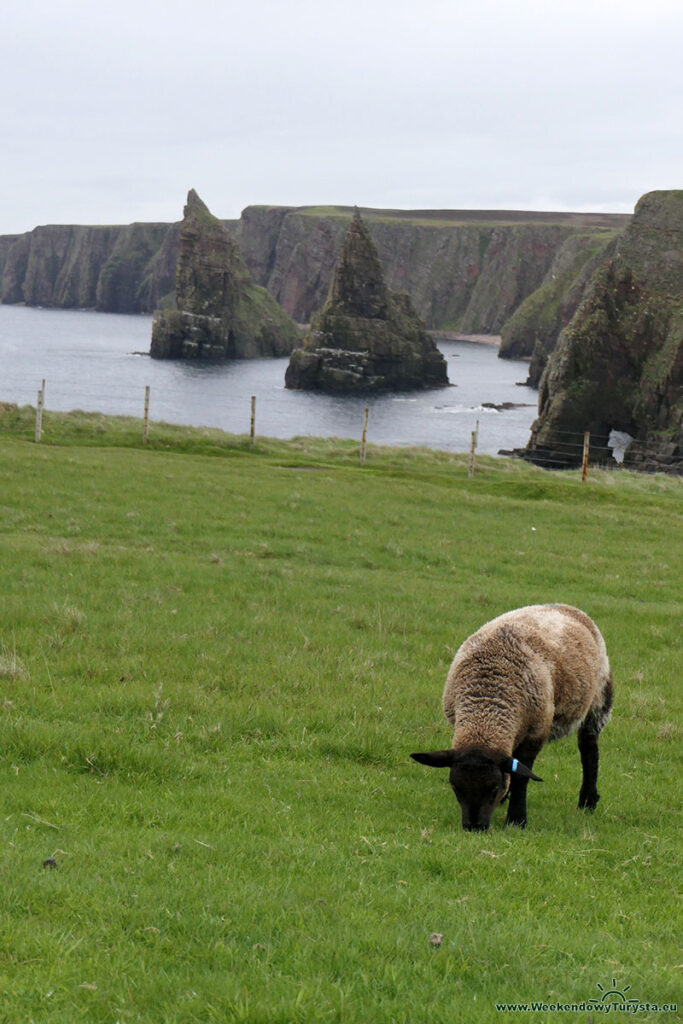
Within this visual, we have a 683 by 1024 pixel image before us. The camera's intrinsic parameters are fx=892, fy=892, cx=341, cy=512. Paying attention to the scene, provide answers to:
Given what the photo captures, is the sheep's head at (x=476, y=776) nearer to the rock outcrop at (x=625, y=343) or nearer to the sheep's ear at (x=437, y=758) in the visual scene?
the sheep's ear at (x=437, y=758)

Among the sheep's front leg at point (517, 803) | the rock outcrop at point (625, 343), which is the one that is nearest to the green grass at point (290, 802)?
the sheep's front leg at point (517, 803)

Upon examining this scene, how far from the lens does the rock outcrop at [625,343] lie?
102m

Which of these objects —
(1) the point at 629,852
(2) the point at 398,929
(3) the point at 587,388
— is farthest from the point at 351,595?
(3) the point at 587,388

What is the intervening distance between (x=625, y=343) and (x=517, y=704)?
103025 millimetres

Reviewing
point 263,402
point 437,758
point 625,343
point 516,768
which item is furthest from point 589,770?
point 263,402

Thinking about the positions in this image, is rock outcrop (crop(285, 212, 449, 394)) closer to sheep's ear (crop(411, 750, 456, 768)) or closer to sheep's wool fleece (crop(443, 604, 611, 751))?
sheep's wool fleece (crop(443, 604, 611, 751))

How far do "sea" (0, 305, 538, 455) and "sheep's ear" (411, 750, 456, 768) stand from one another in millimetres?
78211

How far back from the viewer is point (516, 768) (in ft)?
26.0

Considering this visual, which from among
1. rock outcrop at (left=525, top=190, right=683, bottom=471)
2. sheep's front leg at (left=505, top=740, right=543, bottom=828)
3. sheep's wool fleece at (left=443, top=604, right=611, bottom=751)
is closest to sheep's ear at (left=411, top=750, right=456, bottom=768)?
sheep's wool fleece at (left=443, top=604, right=611, bottom=751)

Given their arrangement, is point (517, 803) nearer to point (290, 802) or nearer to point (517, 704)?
point (517, 704)

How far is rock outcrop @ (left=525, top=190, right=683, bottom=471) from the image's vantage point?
101625mm

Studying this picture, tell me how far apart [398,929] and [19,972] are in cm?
234

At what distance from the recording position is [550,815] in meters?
8.88

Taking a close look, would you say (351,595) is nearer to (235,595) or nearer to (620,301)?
(235,595)
